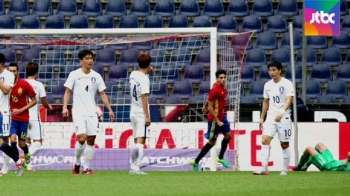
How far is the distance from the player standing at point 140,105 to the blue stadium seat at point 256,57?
9144mm

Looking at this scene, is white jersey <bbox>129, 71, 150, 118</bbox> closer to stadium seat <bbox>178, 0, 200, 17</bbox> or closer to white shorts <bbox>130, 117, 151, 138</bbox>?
white shorts <bbox>130, 117, 151, 138</bbox>

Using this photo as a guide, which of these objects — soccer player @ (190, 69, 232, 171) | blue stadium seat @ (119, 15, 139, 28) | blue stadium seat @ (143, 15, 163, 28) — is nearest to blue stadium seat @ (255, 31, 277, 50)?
blue stadium seat @ (143, 15, 163, 28)

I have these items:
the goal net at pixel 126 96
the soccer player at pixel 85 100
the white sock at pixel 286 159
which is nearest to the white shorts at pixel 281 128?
the white sock at pixel 286 159

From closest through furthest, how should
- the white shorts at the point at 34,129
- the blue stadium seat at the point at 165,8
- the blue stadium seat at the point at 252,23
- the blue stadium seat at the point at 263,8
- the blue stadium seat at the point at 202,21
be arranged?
the white shorts at the point at 34,129
the blue stadium seat at the point at 202,21
the blue stadium seat at the point at 252,23
the blue stadium seat at the point at 165,8
the blue stadium seat at the point at 263,8

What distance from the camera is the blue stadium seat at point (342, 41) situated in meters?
23.2

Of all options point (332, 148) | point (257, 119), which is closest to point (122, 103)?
point (257, 119)

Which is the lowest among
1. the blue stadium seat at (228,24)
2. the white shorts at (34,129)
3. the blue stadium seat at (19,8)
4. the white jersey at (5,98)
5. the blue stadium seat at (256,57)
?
the white shorts at (34,129)

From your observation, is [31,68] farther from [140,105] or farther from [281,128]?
[281,128]

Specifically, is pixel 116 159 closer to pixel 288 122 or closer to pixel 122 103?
pixel 122 103

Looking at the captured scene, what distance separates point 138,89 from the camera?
13.1 metres

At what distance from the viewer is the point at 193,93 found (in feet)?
66.9

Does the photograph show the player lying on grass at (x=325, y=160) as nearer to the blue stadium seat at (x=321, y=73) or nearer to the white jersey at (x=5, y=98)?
the white jersey at (x=5, y=98)

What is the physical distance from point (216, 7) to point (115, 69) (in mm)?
4524

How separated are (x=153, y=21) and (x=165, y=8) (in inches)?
22.9
